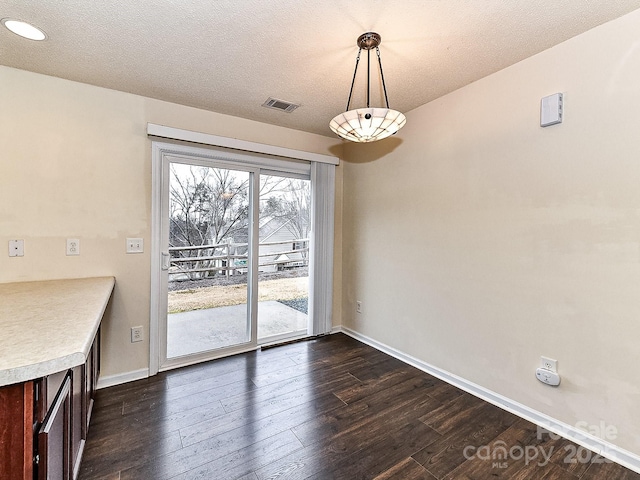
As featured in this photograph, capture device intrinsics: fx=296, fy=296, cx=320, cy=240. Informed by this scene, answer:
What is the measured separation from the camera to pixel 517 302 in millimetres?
2154

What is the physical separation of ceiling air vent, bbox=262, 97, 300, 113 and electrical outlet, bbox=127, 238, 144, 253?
167 centimetres

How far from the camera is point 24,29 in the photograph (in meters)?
1.74

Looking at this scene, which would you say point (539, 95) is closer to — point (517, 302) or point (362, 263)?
point (517, 302)

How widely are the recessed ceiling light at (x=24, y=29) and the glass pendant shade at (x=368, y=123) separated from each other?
1839 mm

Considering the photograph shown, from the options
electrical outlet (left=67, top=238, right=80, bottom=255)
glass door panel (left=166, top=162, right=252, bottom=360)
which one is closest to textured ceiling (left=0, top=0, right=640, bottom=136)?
glass door panel (left=166, top=162, right=252, bottom=360)

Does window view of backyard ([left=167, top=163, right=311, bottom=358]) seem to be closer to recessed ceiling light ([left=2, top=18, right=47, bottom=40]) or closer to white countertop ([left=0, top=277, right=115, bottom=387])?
white countertop ([left=0, top=277, right=115, bottom=387])

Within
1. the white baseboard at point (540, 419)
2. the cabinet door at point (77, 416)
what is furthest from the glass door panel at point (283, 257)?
the cabinet door at point (77, 416)

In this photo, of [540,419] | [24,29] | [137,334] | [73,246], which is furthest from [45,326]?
[540,419]

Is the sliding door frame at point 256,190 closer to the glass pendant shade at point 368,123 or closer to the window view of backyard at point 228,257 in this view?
the window view of backyard at point 228,257

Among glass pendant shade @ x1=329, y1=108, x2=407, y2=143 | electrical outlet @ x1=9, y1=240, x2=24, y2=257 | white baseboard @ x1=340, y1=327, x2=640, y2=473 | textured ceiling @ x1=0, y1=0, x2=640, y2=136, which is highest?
textured ceiling @ x1=0, y1=0, x2=640, y2=136

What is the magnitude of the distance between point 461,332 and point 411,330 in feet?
1.77

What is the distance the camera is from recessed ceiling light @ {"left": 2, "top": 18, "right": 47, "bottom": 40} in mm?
1684

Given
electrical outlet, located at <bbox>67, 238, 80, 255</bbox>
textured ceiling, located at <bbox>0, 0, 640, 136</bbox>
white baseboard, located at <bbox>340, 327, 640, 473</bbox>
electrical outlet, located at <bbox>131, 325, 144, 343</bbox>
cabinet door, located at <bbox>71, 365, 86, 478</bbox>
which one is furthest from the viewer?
electrical outlet, located at <bbox>131, 325, 144, 343</bbox>

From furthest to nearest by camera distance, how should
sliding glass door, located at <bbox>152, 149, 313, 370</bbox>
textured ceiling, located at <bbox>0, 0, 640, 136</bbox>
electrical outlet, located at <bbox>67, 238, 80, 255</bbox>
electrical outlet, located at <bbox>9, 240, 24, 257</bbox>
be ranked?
1. sliding glass door, located at <bbox>152, 149, 313, 370</bbox>
2. electrical outlet, located at <bbox>67, 238, 80, 255</bbox>
3. electrical outlet, located at <bbox>9, 240, 24, 257</bbox>
4. textured ceiling, located at <bbox>0, 0, 640, 136</bbox>
